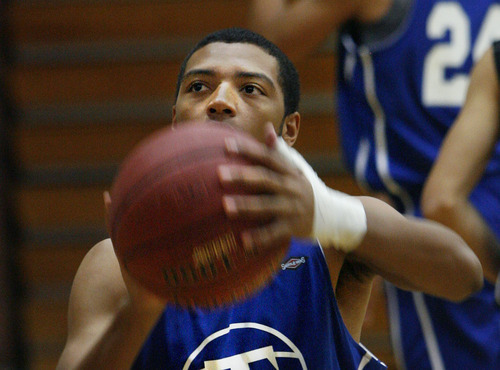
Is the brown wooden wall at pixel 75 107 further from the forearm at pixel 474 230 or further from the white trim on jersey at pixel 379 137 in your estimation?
the forearm at pixel 474 230

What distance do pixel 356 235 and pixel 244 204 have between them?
344 mm

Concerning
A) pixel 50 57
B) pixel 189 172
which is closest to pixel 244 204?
pixel 189 172

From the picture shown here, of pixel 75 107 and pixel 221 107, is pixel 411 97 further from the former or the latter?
pixel 75 107

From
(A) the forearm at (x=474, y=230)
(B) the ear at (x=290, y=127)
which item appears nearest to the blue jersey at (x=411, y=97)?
(A) the forearm at (x=474, y=230)

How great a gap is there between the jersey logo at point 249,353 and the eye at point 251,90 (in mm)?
605

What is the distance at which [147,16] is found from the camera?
5.51 metres

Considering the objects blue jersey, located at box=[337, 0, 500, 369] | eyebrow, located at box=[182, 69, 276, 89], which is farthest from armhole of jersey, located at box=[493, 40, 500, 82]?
eyebrow, located at box=[182, 69, 276, 89]

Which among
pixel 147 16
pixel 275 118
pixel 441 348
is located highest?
pixel 275 118

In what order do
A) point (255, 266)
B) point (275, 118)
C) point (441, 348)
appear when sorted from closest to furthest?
point (255, 266), point (275, 118), point (441, 348)

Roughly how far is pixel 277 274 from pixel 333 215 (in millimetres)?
448

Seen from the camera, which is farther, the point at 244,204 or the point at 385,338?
the point at 385,338

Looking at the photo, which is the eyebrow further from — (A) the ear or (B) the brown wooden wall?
(B) the brown wooden wall

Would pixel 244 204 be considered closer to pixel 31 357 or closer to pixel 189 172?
pixel 189 172

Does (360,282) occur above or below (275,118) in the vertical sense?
below
